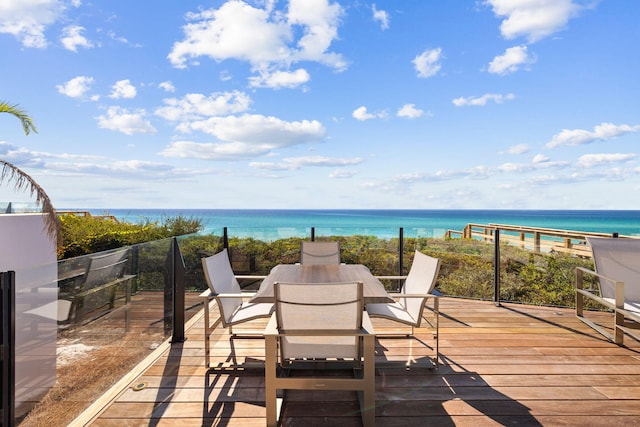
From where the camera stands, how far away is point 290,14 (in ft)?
26.4

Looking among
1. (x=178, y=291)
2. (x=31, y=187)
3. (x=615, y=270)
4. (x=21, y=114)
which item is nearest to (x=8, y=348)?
(x=178, y=291)

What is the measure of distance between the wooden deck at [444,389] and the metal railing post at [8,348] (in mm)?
754

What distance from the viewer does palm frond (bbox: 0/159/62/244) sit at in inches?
242

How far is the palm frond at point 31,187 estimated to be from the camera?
614 cm

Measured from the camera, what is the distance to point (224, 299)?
9.48 ft

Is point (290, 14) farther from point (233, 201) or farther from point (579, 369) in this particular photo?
point (233, 201)

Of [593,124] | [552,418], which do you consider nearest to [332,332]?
[552,418]

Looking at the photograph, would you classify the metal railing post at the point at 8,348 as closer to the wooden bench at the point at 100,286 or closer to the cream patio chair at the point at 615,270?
the wooden bench at the point at 100,286

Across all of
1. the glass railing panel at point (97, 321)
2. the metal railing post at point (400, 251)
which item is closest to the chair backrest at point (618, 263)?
the metal railing post at point (400, 251)

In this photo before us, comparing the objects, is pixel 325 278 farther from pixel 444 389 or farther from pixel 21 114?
pixel 21 114

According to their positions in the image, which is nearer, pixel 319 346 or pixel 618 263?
pixel 319 346

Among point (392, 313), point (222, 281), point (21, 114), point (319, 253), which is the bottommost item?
point (392, 313)

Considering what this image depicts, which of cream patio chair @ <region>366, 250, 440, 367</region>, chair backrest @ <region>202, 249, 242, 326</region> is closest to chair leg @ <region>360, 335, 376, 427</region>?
cream patio chair @ <region>366, 250, 440, 367</region>

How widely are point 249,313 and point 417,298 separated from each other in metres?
1.43
